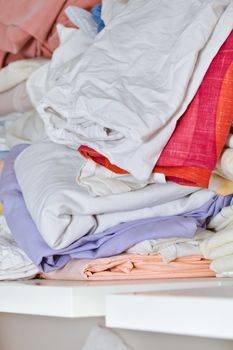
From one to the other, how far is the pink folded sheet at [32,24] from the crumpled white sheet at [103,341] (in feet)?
1.44

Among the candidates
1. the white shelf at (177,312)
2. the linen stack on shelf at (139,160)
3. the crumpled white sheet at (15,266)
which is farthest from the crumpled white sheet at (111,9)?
the white shelf at (177,312)

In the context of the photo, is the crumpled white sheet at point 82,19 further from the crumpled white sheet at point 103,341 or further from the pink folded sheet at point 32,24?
the crumpled white sheet at point 103,341

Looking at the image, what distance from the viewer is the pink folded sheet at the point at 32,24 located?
101cm

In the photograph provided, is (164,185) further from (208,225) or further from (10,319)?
(10,319)

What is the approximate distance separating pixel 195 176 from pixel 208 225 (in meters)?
0.12

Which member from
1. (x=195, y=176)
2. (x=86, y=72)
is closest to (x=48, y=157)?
(x=86, y=72)

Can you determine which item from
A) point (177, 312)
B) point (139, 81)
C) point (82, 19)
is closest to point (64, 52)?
point (82, 19)

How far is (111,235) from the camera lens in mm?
727

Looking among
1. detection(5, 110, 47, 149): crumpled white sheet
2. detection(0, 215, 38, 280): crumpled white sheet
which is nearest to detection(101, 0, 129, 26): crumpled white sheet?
detection(5, 110, 47, 149): crumpled white sheet

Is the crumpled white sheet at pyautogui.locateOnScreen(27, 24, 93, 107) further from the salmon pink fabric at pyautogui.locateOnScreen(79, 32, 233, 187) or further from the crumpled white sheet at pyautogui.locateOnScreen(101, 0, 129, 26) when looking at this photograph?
the salmon pink fabric at pyautogui.locateOnScreen(79, 32, 233, 187)

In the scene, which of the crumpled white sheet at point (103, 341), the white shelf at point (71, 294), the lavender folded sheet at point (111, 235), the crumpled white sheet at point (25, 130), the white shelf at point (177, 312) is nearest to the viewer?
the white shelf at point (177, 312)

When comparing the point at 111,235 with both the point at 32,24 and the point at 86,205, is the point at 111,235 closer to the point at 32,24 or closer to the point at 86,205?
the point at 86,205

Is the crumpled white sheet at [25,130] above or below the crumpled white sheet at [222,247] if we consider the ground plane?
below

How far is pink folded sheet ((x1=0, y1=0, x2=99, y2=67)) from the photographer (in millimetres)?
1010
